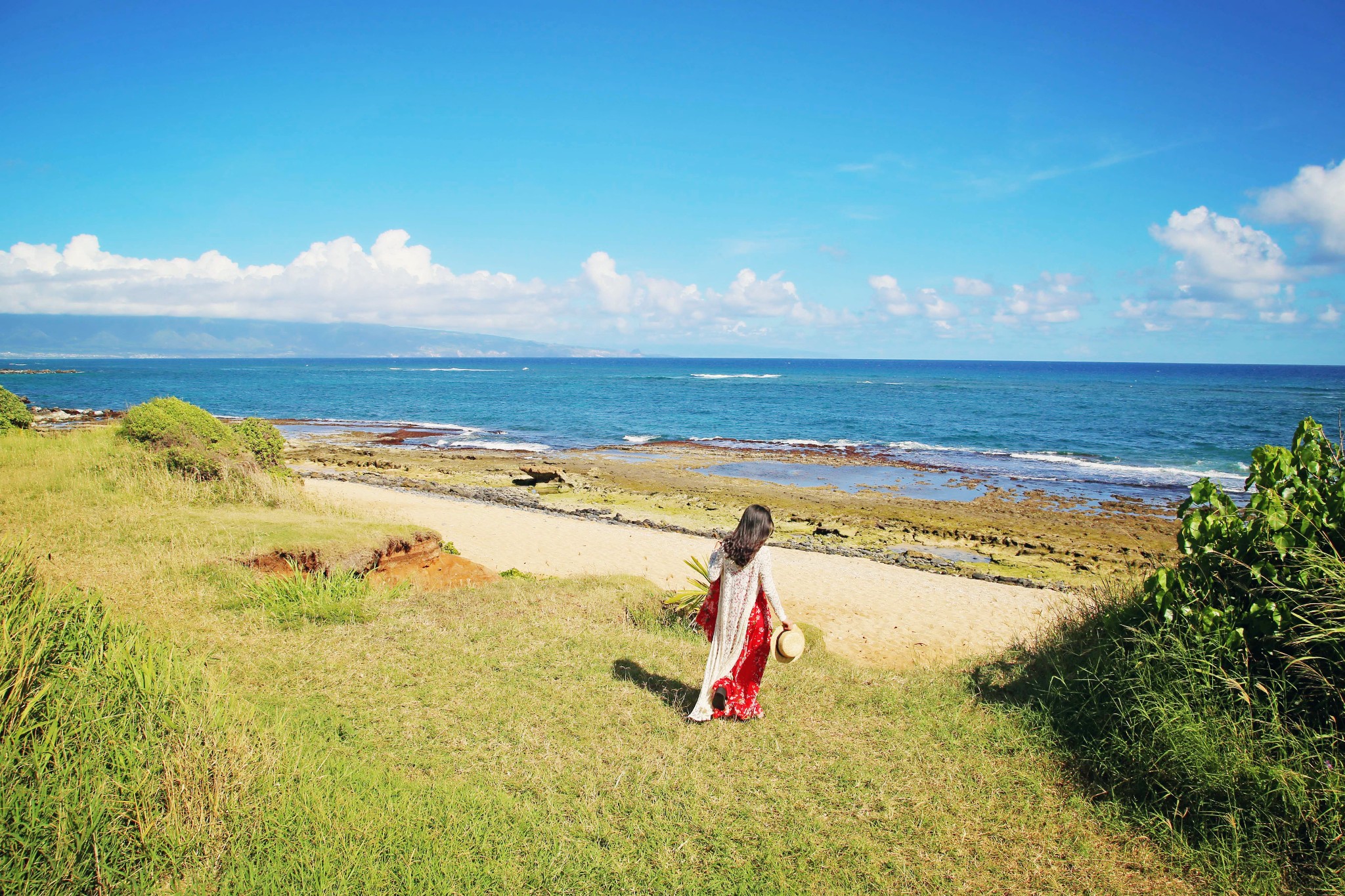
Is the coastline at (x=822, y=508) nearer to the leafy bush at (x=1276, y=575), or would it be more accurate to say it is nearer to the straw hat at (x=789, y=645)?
the leafy bush at (x=1276, y=575)

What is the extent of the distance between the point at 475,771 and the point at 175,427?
38.6 ft

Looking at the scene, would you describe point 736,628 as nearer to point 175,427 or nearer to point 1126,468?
point 175,427

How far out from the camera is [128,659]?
14.3 ft

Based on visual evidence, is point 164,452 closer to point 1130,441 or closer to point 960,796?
point 960,796

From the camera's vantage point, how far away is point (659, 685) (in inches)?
259

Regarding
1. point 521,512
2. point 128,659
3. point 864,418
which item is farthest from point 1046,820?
point 864,418

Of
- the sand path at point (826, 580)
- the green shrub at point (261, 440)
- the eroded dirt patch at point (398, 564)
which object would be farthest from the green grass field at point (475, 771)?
the green shrub at point (261, 440)

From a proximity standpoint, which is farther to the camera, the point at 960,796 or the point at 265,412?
the point at 265,412

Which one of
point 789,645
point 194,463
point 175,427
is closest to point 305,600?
point 789,645

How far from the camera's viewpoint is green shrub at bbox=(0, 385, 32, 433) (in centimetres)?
1641

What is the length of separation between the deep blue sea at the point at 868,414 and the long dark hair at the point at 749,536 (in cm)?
2371

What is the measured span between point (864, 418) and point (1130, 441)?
1790 cm

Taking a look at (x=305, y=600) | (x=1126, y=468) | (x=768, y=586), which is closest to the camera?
(x=768, y=586)

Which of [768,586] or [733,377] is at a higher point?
[733,377]
